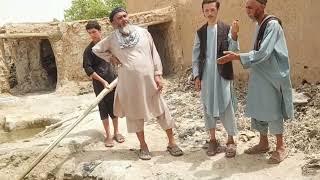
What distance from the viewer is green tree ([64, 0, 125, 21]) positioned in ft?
76.2

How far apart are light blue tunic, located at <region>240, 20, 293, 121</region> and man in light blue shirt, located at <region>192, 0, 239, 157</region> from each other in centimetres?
30

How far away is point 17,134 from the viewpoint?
7879 mm

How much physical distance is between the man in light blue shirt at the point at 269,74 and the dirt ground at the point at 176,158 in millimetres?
294

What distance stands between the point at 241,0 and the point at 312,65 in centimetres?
196

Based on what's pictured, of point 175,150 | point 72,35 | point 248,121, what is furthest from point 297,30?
point 72,35

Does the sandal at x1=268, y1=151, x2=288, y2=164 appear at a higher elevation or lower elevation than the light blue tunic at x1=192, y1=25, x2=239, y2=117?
lower

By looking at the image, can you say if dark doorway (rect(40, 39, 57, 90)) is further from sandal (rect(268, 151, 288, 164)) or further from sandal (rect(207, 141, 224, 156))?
sandal (rect(268, 151, 288, 164))

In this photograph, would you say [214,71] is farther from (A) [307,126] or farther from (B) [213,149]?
(A) [307,126]

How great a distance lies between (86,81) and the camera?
11266mm

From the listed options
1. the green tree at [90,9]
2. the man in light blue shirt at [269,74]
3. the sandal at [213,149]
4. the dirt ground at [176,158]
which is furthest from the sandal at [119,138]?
the green tree at [90,9]

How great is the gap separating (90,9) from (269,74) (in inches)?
778

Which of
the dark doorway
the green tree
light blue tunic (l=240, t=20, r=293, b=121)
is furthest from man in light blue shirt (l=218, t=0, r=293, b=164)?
the green tree

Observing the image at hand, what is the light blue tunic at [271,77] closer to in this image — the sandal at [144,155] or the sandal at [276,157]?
the sandal at [276,157]

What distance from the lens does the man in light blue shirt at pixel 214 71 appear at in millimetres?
4762
